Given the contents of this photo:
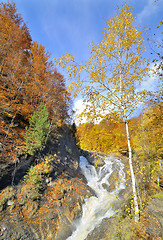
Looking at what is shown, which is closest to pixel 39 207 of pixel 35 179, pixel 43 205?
pixel 43 205

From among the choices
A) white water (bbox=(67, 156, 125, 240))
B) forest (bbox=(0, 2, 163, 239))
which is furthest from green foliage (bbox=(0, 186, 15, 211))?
white water (bbox=(67, 156, 125, 240))

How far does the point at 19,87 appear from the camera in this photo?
9.13 m

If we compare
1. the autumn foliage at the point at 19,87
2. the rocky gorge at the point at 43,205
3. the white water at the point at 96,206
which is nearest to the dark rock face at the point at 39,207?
the rocky gorge at the point at 43,205

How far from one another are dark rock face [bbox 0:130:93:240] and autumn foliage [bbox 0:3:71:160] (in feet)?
6.70

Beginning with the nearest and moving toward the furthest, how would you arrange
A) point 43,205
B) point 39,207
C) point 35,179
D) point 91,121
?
point 91,121
point 39,207
point 43,205
point 35,179

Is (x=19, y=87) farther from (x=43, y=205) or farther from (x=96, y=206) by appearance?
(x=96, y=206)

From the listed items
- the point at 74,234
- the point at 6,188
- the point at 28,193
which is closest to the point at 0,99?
the point at 6,188

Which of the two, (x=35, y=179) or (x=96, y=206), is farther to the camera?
(x=96, y=206)

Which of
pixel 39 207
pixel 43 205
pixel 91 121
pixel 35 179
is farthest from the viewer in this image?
pixel 35 179

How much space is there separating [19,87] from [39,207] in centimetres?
943

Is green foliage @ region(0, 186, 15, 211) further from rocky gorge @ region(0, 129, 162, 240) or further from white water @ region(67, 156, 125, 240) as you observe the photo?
white water @ region(67, 156, 125, 240)

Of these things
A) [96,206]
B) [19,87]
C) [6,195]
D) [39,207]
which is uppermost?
[19,87]

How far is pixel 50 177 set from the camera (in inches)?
377

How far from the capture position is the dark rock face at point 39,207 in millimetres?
6215
